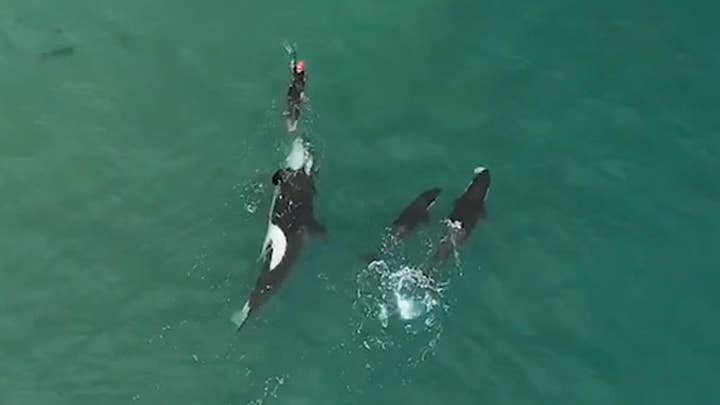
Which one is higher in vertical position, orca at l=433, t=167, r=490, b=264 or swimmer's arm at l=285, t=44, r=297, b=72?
swimmer's arm at l=285, t=44, r=297, b=72

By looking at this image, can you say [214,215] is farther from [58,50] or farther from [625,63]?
[625,63]

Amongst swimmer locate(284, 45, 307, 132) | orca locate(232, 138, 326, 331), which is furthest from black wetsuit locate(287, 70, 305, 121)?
orca locate(232, 138, 326, 331)

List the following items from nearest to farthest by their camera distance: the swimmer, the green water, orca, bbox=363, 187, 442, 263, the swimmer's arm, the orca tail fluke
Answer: the green water < the orca tail fluke < orca, bbox=363, 187, 442, 263 < the swimmer < the swimmer's arm

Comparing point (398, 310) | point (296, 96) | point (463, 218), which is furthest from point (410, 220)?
point (296, 96)

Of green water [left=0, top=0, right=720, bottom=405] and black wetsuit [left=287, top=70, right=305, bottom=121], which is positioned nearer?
green water [left=0, top=0, right=720, bottom=405]

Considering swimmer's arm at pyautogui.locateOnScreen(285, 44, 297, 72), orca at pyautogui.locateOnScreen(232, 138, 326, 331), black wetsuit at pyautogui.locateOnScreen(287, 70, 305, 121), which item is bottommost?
orca at pyautogui.locateOnScreen(232, 138, 326, 331)

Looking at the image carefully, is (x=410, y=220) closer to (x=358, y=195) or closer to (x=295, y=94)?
(x=358, y=195)

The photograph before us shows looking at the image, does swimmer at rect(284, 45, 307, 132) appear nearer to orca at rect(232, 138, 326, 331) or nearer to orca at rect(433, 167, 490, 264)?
orca at rect(232, 138, 326, 331)

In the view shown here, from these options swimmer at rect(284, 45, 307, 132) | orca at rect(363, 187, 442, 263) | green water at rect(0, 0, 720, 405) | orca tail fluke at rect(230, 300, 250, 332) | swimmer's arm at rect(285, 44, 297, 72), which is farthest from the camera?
swimmer's arm at rect(285, 44, 297, 72)
